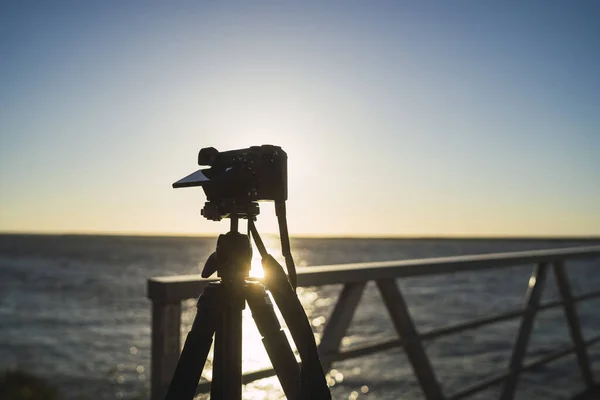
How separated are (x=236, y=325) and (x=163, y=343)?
495 mm

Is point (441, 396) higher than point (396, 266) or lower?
lower

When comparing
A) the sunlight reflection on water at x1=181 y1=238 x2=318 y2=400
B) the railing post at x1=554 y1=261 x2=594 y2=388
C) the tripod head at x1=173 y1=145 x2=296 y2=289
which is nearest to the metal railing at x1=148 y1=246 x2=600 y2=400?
the railing post at x1=554 y1=261 x2=594 y2=388

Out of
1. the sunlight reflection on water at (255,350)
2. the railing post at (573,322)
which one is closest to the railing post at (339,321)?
the sunlight reflection on water at (255,350)

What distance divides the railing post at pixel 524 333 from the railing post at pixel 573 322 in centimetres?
39

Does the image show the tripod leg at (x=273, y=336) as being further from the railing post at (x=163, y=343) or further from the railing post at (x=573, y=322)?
the railing post at (x=573, y=322)

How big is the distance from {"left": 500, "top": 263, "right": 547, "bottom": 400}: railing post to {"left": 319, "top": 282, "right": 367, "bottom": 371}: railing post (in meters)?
1.70

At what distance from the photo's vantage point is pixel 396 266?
8.93 feet

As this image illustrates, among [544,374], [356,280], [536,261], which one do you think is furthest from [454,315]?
[356,280]

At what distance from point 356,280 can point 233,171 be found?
120 cm

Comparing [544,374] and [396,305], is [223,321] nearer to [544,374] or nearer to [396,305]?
[396,305]

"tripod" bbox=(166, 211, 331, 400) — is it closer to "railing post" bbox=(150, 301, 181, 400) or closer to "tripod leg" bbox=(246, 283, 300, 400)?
"tripod leg" bbox=(246, 283, 300, 400)

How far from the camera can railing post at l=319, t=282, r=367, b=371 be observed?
8.01ft

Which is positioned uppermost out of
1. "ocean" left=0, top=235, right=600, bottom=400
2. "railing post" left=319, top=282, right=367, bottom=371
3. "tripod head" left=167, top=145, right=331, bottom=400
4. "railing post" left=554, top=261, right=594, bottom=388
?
"tripod head" left=167, top=145, right=331, bottom=400

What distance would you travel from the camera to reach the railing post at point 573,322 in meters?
→ 4.37
